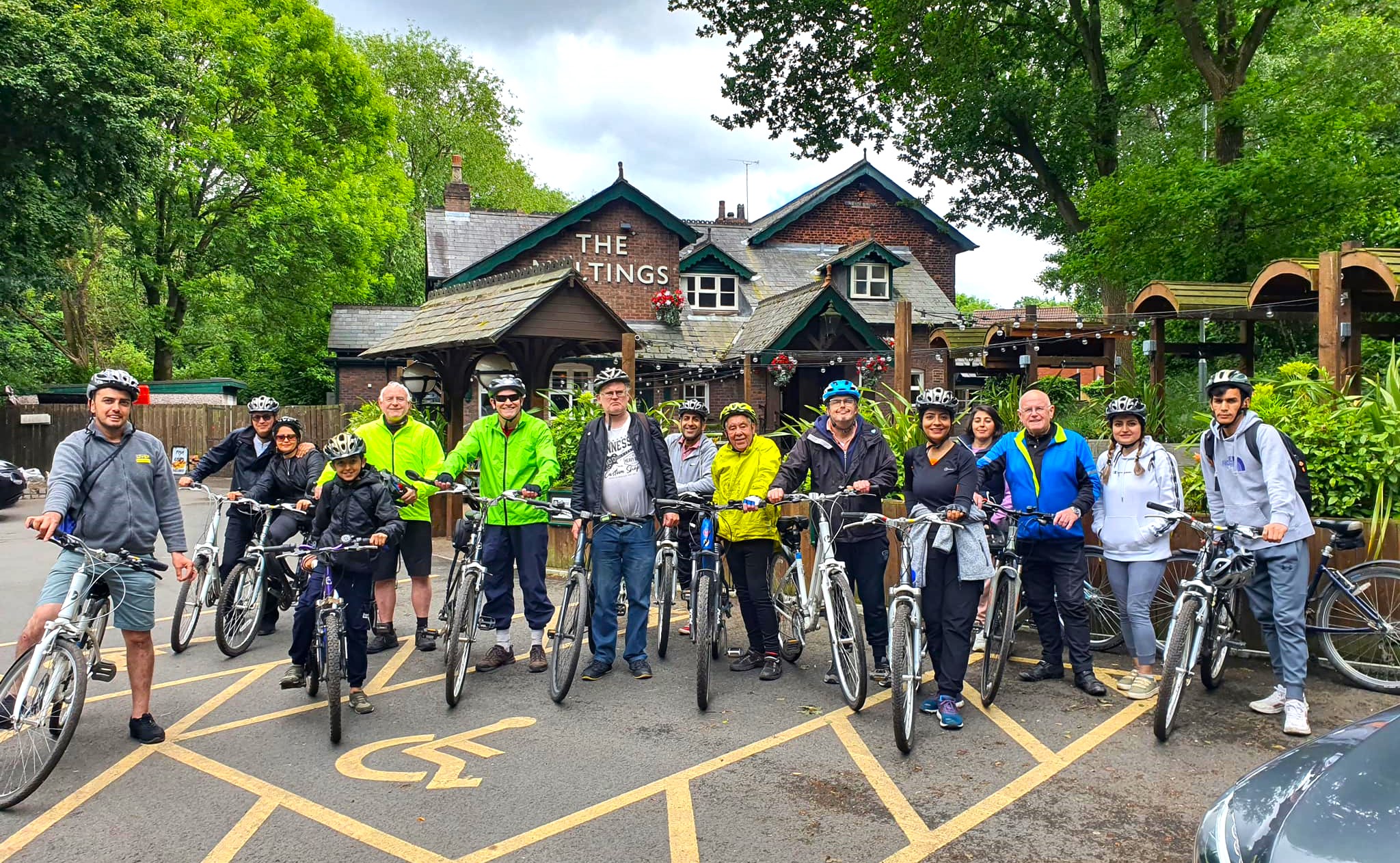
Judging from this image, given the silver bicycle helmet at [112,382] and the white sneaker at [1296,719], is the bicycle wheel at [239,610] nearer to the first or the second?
the silver bicycle helmet at [112,382]

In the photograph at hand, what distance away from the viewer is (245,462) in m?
7.50

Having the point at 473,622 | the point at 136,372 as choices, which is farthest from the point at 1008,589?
the point at 136,372

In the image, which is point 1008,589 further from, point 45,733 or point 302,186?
point 302,186

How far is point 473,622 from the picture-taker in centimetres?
601

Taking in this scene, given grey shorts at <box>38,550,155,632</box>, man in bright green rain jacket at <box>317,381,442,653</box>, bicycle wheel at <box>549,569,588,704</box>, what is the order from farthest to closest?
man in bright green rain jacket at <box>317,381,442,653</box> < bicycle wheel at <box>549,569,588,704</box> < grey shorts at <box>38,550,155,632</box>

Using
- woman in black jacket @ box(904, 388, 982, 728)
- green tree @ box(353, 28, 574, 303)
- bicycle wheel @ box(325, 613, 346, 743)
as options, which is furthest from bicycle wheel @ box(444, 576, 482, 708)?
green tree @ box(353, 28, 574, 303)

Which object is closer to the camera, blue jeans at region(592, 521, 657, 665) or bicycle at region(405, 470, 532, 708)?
bicycle at region(405, 470, 532, 708)

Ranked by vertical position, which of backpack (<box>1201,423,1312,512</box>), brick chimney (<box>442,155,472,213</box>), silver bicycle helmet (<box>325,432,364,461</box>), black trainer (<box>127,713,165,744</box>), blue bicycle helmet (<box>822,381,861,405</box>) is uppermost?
brick chimney (<box>442,155,472,213</box>)

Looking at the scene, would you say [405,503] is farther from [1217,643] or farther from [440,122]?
[440,122]

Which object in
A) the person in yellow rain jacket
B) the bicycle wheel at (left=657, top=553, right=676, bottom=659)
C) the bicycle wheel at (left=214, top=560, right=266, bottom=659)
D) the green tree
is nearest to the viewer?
the person in yellow rain jacket

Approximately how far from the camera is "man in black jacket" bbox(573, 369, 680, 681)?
6.35 meters

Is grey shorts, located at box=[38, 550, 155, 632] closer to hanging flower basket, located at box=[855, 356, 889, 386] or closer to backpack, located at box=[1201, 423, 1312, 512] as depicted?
backpack, located at box=[1201, 423, 1312, 512]

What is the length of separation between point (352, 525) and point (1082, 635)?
15.2 ft

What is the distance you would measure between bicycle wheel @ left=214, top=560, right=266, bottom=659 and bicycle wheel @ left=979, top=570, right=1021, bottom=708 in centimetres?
519
